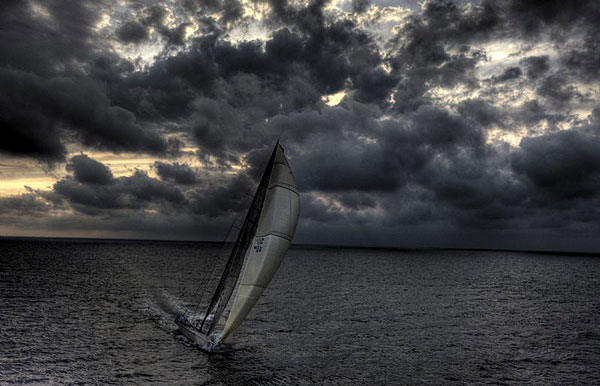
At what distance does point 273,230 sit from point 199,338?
13414 millimetres

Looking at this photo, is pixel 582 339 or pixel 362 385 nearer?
pixel 362 385

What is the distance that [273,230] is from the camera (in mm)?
26703

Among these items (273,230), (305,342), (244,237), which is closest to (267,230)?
(273,230)

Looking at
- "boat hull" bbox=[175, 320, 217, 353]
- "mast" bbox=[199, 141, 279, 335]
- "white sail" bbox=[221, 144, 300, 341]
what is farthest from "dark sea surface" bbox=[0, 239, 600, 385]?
"white sail" bbox=[221, 144, 300, 341]

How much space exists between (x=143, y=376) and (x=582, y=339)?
43195mm

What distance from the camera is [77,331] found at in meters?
37.3

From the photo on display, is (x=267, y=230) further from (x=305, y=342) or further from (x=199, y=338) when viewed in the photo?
(x=305, y=342)

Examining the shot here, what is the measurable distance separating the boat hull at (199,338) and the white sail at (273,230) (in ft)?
22.0

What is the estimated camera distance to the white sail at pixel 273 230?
2670 centimetres

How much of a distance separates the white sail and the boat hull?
22.0 feet

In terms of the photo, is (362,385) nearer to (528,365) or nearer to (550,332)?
(528,365)

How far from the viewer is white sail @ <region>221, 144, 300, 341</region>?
2670 centimetres

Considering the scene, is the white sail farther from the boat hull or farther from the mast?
the boat hull

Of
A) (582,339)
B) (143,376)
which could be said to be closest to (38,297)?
(143,376)
